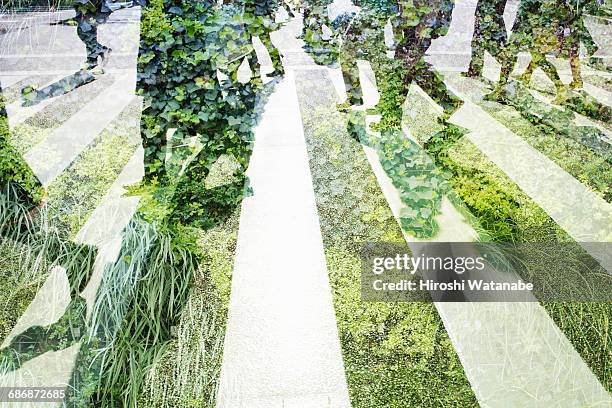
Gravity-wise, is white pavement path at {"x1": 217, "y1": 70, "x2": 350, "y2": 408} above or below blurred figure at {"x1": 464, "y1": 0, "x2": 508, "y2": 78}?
below

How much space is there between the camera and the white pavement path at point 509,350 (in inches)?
67.5

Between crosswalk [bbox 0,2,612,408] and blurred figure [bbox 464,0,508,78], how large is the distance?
78mm

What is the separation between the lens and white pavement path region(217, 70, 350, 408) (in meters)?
1.70

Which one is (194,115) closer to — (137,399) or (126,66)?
(126,66)

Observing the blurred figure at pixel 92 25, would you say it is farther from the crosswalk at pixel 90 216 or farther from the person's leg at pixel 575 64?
the person's leg at pixel 575 64

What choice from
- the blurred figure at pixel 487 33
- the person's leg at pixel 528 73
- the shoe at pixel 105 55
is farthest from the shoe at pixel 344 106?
the shoe at pixel 105 55

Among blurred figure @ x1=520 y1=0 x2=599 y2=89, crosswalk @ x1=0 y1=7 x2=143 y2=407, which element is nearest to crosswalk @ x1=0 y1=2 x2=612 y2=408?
crosswalk @ x1=0 y1=7 x2=143 y2=407

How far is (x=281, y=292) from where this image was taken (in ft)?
5.74

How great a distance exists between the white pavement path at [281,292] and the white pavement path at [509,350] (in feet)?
0.85

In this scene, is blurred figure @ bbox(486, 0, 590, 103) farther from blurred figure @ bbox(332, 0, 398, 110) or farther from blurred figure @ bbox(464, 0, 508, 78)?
blurred figure @ bbox(332, 0, 398, 110)

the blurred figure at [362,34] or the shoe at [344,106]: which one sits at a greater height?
the blurred figure at [362,34]

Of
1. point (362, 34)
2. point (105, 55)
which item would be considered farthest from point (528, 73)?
point (105, 55)

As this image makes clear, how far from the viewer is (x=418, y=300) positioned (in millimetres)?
1771

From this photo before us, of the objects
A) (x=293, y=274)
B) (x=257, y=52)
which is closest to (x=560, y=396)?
(x=293, y=274)
